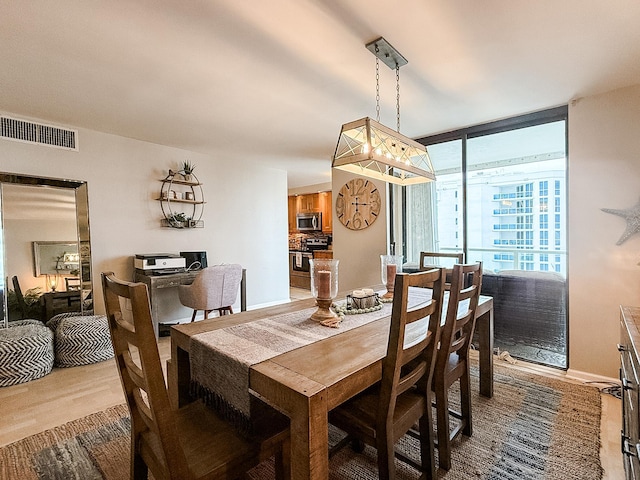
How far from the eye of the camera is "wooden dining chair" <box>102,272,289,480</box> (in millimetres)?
931

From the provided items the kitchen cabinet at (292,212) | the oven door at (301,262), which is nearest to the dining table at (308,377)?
the oven door at (301,262)

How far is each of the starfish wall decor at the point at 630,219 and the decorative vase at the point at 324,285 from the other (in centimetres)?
242

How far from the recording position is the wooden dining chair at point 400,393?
3.91ft

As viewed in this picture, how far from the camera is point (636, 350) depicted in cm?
116

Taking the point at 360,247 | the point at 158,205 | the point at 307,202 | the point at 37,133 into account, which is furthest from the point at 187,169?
the point at 307,202

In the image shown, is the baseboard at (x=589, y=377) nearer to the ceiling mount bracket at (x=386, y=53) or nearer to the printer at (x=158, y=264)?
the ceiling mount bracket at (x=386, y=53)

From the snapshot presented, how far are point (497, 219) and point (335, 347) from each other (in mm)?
3440

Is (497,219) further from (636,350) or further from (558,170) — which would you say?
(636,350)

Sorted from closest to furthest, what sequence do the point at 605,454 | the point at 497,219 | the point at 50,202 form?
the point at 605,454 < the point at 50,202 < the point at 497,219

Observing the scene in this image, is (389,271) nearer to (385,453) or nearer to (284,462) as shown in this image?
(385,453)

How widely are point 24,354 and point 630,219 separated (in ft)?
16.2

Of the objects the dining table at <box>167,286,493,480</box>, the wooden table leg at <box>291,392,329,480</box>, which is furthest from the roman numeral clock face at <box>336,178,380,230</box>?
the wooden table leg at <box>291,392,329,480</box>

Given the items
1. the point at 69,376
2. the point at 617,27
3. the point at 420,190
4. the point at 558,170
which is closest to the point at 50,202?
the point at 69,376

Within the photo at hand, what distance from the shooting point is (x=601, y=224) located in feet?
8.68
